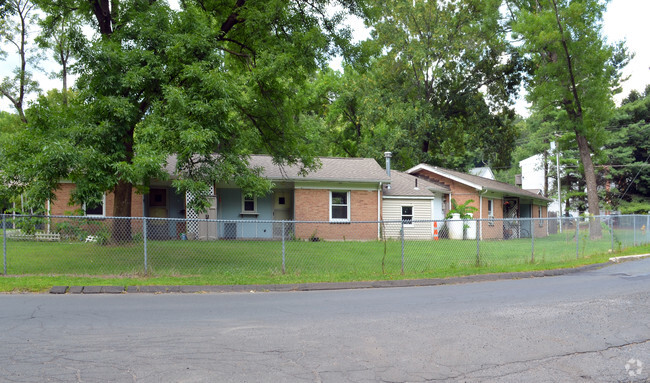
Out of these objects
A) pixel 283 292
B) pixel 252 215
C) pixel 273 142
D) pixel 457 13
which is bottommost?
pixel 283 292

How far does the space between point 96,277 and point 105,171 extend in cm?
262

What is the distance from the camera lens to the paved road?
4.75 m

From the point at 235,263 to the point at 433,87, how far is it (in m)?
30.0

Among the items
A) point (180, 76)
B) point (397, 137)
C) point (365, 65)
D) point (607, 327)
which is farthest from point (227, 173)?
point (397, 137)

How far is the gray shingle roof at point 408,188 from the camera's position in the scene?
2547cm

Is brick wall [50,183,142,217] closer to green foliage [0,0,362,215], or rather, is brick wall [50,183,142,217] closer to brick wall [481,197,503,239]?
green foliage [0,0,362,215]

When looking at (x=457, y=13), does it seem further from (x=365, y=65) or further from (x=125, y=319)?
(x=125, y=319)

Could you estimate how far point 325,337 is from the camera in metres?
6.10

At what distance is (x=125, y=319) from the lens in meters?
7.08

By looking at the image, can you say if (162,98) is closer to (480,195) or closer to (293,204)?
(293,204)

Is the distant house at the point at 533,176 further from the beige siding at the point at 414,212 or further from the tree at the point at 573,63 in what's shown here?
the beige siding at the point at 414,212

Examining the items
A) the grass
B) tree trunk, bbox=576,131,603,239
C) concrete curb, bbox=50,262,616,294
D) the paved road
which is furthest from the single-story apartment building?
the paved road

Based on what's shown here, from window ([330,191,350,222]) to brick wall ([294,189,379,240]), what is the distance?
0.67 feet

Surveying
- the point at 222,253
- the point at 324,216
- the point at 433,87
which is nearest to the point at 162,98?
the point at 222,253
